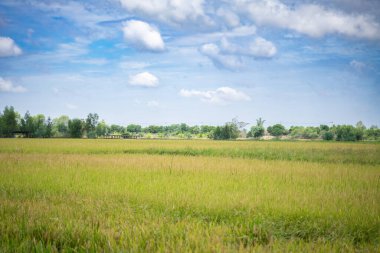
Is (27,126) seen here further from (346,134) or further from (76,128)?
(346,134)

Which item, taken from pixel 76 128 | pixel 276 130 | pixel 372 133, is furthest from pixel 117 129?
pixel 372 133

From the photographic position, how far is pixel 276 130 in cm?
14825

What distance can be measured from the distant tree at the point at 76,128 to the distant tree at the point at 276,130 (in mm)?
91094

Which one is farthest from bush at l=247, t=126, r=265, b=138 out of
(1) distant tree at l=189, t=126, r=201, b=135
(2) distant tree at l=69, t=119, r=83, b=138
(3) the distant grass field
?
(3) the distant grass field

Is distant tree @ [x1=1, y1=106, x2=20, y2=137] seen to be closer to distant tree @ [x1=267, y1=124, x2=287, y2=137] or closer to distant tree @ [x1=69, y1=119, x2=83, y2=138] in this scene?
distant tree @ [x1=69, y1=119, x2=83, y2=138]

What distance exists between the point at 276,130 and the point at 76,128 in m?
94.4

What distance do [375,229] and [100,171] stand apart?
1025cm

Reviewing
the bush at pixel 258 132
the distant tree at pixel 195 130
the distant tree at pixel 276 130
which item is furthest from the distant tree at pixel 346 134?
the distant tree at pixel 195 130

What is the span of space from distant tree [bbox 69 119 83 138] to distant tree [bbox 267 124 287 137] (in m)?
91.1

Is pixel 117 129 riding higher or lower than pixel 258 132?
higher

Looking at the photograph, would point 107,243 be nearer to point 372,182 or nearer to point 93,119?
point 372,182

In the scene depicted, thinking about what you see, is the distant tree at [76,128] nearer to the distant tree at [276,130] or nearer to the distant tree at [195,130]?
the distant tree at [276,130]

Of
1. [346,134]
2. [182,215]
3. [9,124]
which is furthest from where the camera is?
[346,134]

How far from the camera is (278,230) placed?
569cm
